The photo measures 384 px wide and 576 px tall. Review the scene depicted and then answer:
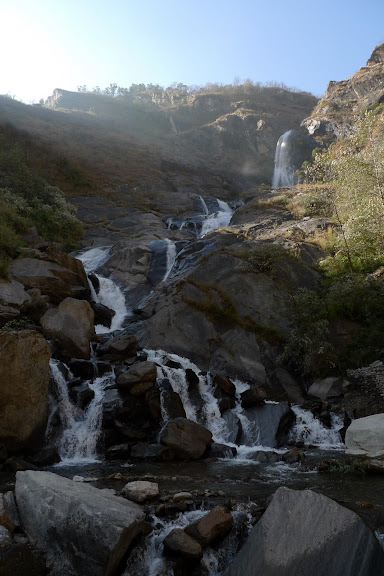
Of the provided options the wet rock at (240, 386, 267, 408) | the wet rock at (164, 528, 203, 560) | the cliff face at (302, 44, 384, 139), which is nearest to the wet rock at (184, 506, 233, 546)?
the wet rock at (164, 528, 203, 560)

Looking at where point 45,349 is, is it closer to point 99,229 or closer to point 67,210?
point 67,210

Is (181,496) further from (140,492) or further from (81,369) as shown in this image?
(81,369)

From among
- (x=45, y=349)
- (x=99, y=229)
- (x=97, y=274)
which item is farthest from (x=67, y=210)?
(x=45, y=349)

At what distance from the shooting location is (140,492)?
6785 mm

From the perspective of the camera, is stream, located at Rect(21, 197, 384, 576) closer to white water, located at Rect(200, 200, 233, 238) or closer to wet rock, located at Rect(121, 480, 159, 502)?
wet rock, located at Rect(121, 480, 159, 502)

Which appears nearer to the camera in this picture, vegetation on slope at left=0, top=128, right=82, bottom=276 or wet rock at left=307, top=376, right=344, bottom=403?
wet rock at left=307, top=376, right=344, bottom=403

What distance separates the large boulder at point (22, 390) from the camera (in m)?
9.98

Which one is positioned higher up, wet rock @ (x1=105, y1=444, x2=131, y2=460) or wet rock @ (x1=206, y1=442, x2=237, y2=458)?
wet rock @ (x1=105, y1=444, x2=131, y2=460)

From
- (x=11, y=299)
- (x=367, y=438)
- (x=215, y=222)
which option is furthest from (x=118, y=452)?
(x=215, y=222)

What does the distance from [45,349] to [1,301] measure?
3704 millimetres

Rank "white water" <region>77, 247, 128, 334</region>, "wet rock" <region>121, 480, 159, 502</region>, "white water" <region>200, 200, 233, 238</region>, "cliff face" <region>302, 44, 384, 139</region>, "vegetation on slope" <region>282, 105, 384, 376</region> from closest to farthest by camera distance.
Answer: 1. "wet rock" <region>121, 480, 159, 502</region>
2. "vegetation on slope" <region>282, 105, 384, 376</region>
3. "white water" <region>77, 247, 128, 334</region>
4. "white water" <region>200, 200, 233, 238</region>
5. "cliff face" <region>302, 44, 384, 139</region>

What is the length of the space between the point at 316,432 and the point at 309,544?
818 cm

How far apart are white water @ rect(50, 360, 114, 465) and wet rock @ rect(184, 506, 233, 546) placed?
18.1ft

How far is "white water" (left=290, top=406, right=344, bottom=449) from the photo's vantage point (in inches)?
478
